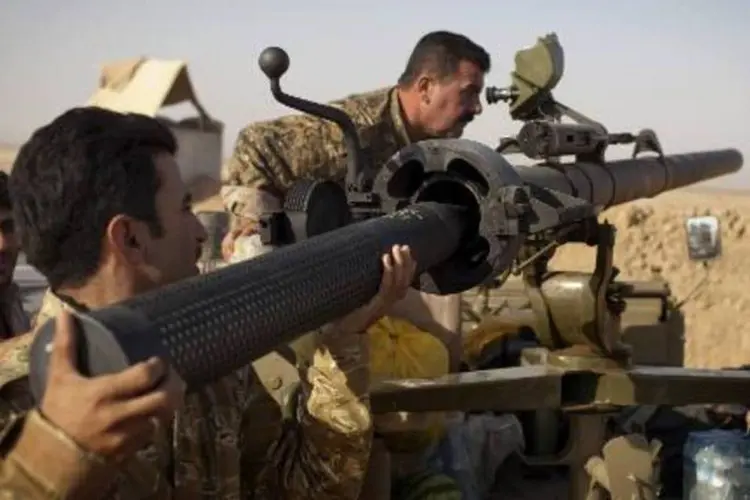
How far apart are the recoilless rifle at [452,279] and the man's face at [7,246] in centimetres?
158

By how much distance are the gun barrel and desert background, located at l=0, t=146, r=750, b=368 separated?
7964mm

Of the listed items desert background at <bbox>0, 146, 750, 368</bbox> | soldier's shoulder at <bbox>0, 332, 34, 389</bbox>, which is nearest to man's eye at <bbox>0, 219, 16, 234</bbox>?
soldier's shoulder at <bbox>0, 332, 34, 389</bbox>

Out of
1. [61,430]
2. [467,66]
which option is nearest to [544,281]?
[467,66]

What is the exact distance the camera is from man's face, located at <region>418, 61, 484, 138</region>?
3.99m

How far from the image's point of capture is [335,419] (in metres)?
2.08

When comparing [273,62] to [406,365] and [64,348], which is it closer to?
[64,348]

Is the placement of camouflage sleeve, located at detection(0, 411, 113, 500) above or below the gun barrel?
below

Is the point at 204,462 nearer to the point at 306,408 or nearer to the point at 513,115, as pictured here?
the point at 306,408

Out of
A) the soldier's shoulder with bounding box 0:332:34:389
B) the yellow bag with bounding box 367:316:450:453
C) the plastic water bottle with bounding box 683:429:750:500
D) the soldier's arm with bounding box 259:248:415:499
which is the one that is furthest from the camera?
the plastic water bottle with bounding box 683:429:750:500

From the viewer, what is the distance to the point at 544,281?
3.44m

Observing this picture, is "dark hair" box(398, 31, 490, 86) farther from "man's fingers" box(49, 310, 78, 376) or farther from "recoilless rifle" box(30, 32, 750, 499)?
"man's fingers" box(49, 310, 78, 376)

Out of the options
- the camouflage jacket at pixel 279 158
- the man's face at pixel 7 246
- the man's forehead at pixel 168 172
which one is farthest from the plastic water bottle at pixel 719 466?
the man's forehead at pixel 168 172

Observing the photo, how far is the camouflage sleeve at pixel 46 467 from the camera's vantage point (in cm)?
114

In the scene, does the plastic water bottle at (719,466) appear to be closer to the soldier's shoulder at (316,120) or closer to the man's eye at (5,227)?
the soldier's shoulder at (316,120)
